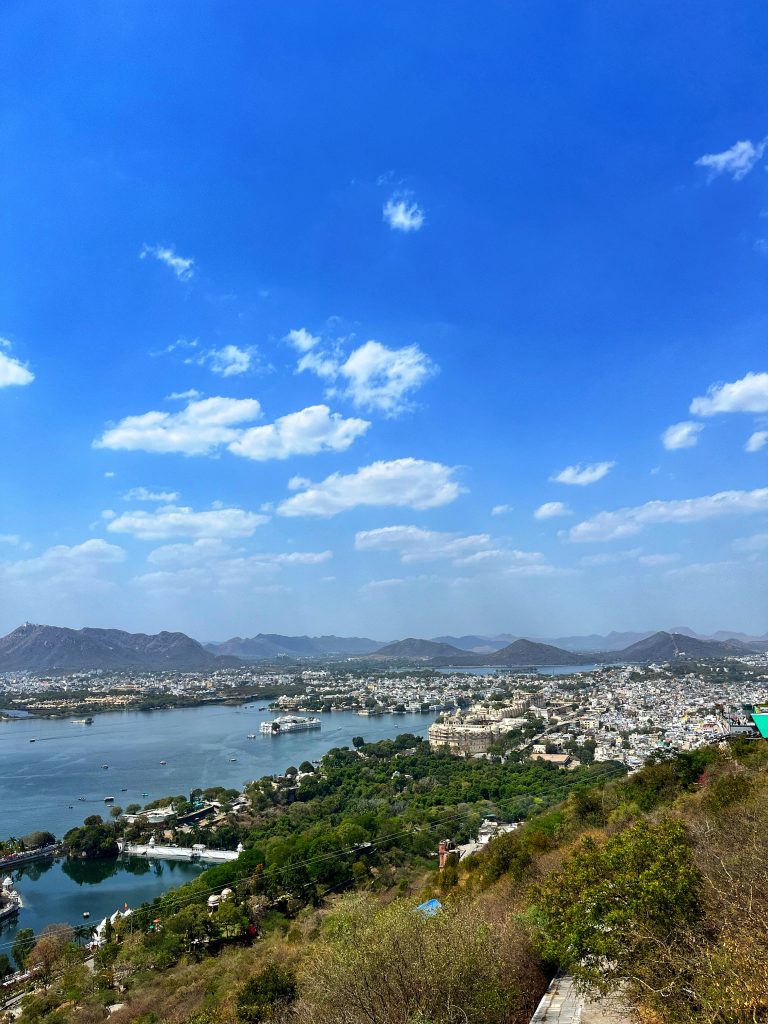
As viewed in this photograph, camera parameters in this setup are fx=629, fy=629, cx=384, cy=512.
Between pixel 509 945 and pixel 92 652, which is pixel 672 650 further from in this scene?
pixel 92 652

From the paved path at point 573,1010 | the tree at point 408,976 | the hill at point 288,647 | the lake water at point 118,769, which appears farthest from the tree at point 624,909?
the hill at point 288,647

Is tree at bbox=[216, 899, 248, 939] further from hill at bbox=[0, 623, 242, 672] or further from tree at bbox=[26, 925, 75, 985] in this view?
hill at bbox=[0, 623, 242, 672]

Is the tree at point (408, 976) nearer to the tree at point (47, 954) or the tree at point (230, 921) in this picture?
the tree at point (230, 921)

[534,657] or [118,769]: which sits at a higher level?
[118,769]

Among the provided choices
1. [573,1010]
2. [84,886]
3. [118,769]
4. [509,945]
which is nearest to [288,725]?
[118,769]

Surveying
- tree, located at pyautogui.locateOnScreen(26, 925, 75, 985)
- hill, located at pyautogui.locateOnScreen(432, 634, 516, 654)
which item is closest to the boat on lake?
tree, located at pyautogui.locateOnScreen(26, 925, 75, 985)

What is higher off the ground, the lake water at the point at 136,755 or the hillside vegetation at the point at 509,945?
the hillside vegetation at the point at 509,945

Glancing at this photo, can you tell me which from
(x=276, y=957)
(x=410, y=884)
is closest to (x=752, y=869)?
(x=276, y=957)
